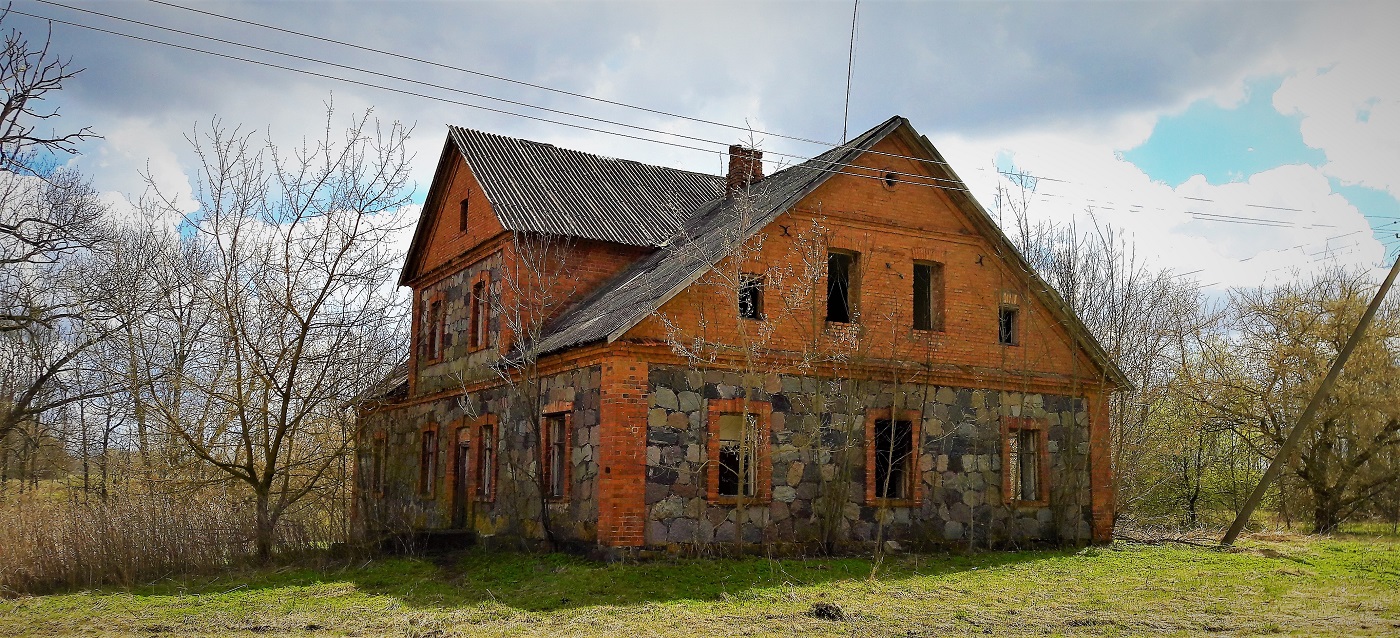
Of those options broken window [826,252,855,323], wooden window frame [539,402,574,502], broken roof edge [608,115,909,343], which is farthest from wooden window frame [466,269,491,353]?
broken window [826,252,855,323]

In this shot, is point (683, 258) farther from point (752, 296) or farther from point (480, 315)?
point (480, 315)

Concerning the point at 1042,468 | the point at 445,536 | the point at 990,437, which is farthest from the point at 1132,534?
the point at 445,536

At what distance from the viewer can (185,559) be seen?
15.9 meters

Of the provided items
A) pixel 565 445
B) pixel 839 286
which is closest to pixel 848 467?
pixel 839 286

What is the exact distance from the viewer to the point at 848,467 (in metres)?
16.5

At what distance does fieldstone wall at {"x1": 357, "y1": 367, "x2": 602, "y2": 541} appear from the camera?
15695mm

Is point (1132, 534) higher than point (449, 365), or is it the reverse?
point (449, 365)

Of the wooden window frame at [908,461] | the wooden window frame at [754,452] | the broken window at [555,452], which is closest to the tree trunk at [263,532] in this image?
the broken window at [555,452]

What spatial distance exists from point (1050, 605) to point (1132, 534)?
974 centimetres

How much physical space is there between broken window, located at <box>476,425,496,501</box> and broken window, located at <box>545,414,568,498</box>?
225 centimetres

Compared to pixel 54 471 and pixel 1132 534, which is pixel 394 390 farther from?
pixel 1132 534

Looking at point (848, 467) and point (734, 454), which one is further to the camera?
point (848, 467)

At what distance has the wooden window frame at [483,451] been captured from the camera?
18.8 m

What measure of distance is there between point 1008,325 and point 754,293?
5.49 metres
